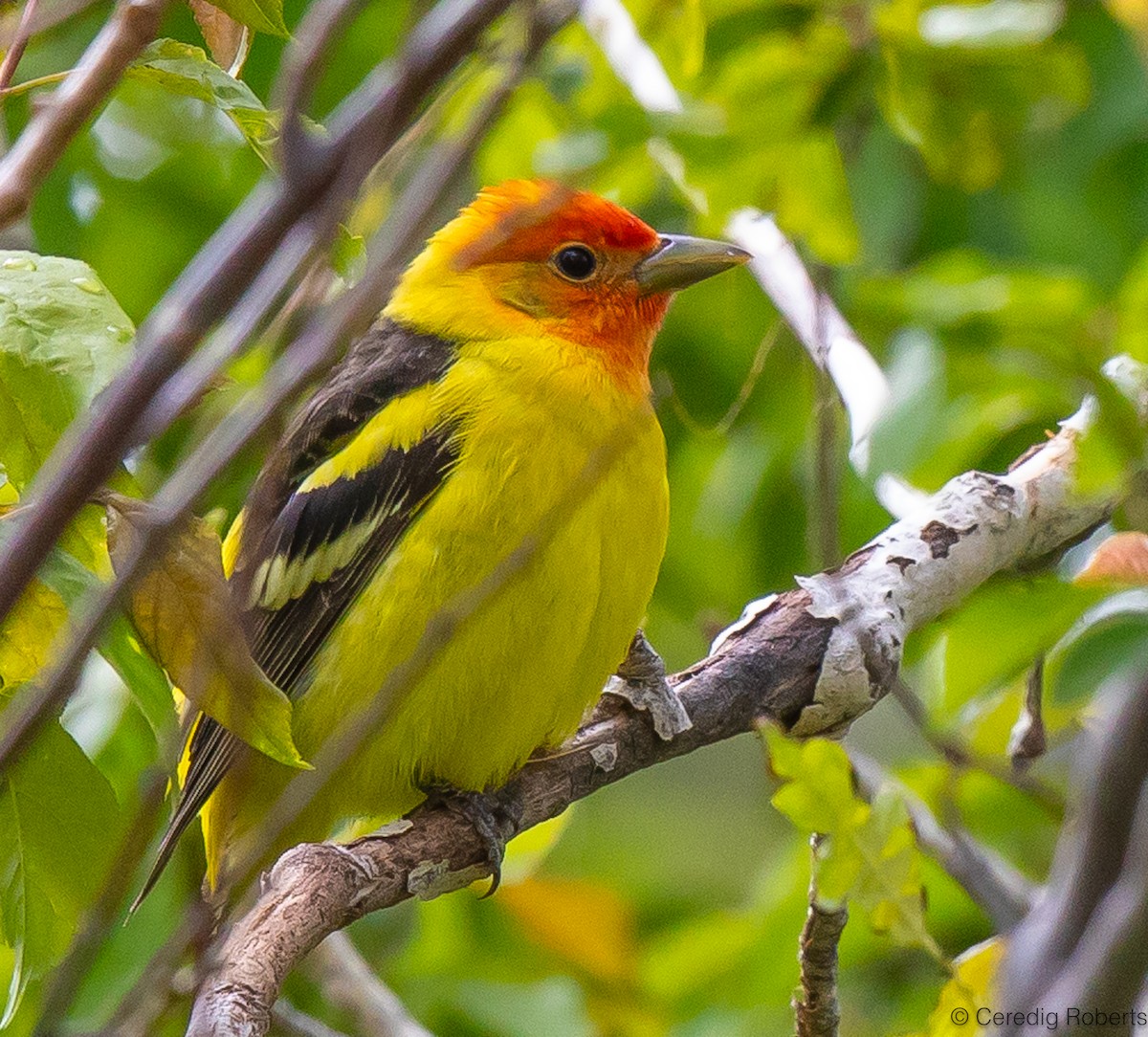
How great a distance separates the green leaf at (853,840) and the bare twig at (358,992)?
1.62 m

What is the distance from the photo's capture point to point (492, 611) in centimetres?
352

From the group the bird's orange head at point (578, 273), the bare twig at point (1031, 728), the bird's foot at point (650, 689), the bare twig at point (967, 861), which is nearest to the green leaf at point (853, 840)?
the bare twig at point (967, 861)

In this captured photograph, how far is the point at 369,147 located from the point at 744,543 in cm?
380

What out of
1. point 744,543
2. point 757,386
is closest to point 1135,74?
point 757,386

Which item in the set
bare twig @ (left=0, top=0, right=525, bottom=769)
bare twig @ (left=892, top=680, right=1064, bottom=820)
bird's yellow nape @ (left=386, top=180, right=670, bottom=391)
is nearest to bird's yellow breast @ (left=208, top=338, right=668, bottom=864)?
bird's yellow nape @ (left=386, top=180, right=670, bottom=391)

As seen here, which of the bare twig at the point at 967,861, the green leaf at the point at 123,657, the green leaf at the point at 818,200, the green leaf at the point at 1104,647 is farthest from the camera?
the green leaf at the point at 818,200

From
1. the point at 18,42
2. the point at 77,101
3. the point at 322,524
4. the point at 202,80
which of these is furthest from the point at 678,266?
the point at 77,101

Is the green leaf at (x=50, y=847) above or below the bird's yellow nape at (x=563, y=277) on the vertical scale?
above

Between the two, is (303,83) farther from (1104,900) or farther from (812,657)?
(812,657)

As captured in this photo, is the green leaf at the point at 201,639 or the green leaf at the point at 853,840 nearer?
the green leaf at the point at 201,639

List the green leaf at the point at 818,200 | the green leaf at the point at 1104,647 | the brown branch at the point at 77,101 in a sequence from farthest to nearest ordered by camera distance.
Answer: the green leaf at the point at 818,200 → the green leaf at the point at 1104,647 → the brown branch at the point at 77,101

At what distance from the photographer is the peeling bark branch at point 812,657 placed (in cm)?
348

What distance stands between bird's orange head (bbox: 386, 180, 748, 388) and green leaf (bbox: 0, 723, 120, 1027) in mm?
2179

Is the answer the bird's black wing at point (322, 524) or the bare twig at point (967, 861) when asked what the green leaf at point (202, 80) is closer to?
the bird's black wing at point (322, 524)
